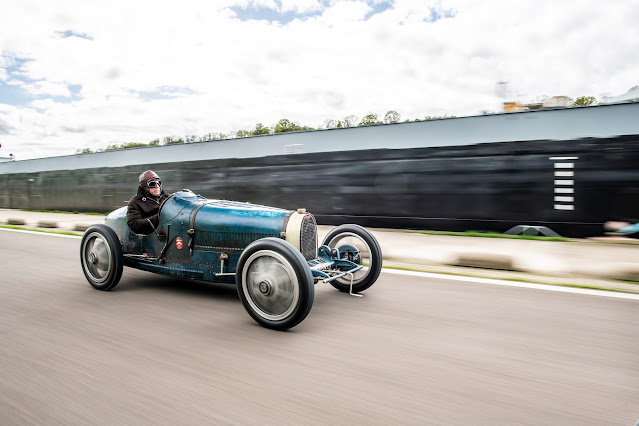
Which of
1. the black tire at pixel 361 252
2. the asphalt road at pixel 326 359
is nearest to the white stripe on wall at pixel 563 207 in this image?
the asphalt road at pixel 326 359

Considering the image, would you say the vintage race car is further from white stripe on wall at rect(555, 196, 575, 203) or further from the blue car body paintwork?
white stripe on wall at rect(555, 196, 575, 203)

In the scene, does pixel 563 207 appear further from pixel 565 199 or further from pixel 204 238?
pixel 204 238

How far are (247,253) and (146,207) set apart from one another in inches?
73.1

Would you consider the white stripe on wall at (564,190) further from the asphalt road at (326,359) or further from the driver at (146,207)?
the driver at (146,207)

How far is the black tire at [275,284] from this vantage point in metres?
3.38

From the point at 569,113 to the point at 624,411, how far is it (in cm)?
920

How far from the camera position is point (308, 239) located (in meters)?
4.30

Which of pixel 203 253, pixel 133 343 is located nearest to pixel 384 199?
pixel 203 253

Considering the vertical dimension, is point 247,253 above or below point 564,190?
below

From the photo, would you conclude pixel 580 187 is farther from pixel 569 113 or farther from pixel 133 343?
pixel 133 343

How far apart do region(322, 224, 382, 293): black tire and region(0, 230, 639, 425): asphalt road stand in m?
0.16

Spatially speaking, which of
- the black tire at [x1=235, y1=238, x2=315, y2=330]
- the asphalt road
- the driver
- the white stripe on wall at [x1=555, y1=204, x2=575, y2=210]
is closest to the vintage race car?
the black tire at [x1=235, y1=238, x2=315, y2=330]

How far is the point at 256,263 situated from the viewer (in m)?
3.66

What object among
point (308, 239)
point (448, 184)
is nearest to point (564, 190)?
point (448, 184)
